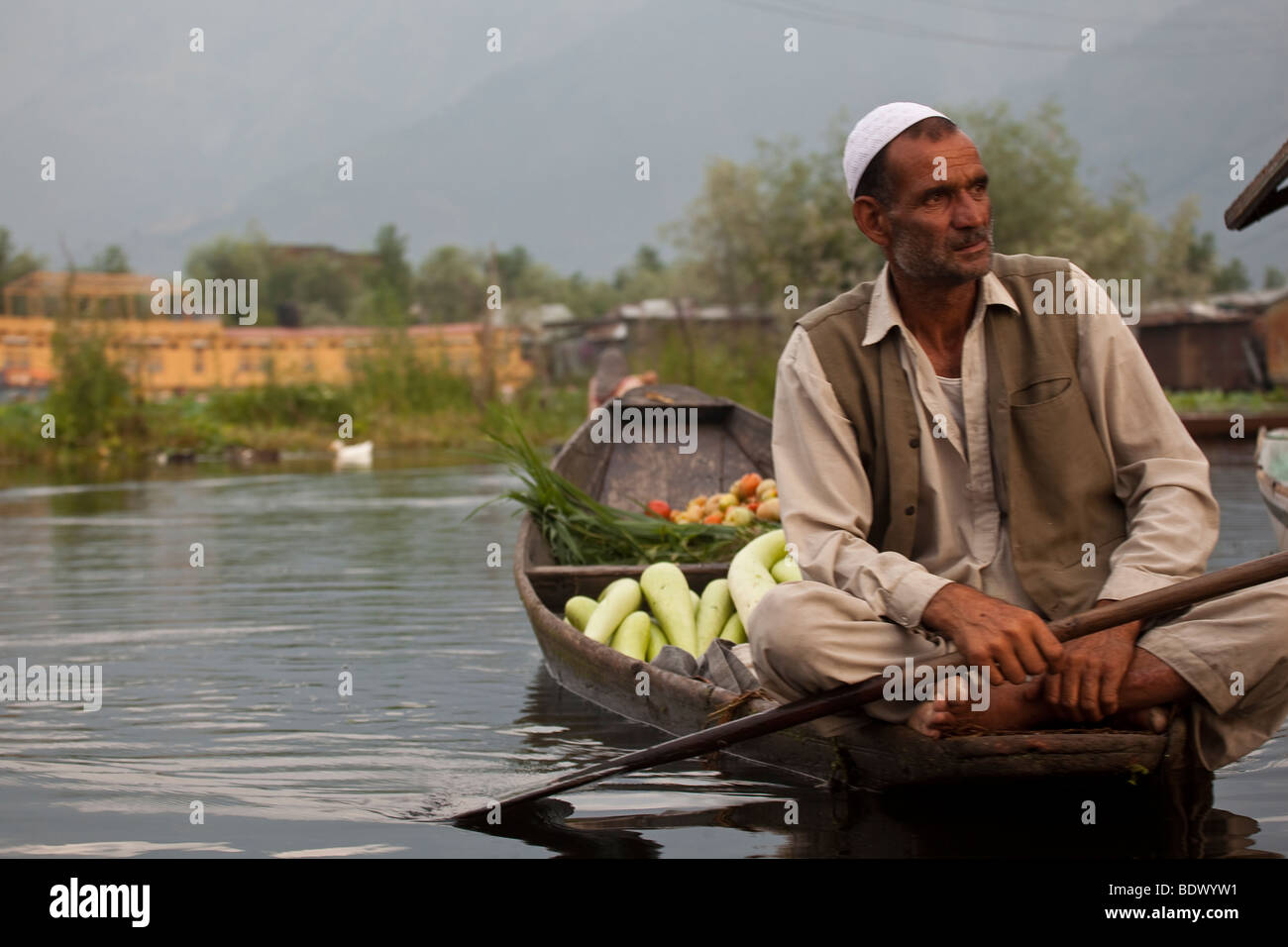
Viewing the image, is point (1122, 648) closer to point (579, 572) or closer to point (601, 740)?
point (601, 740)

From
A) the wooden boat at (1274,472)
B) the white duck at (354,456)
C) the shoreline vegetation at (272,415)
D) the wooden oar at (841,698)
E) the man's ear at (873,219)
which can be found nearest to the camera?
the wooden oar at (841,698)

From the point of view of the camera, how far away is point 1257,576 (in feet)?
8.72

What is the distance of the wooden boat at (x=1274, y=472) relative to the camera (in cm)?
741

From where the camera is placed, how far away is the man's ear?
315 cm

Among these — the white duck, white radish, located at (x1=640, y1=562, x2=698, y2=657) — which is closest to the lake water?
white radish, located at (x1=640, y1=562, x2=698, y2=657)

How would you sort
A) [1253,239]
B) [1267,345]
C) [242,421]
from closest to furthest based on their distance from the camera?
[242,421]
[1267,345]
[1253,239]

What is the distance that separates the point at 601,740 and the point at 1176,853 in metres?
1.78

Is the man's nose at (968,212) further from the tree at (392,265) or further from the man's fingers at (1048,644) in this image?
the tree at (392,265)

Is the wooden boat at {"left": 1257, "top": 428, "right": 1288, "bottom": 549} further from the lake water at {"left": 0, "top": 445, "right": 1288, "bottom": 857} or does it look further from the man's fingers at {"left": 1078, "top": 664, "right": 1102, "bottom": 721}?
the man's fingers at {"left": 1078, "top": 664, "right": 1102, "bottom": 721}

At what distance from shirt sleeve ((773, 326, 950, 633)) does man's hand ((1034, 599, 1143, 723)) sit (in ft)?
1.09

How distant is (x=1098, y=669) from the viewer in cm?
280

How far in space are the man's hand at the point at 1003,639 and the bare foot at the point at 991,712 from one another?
17 cm

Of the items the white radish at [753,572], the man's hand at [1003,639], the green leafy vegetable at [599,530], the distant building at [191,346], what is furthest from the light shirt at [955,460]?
the distant building at [191,346]
